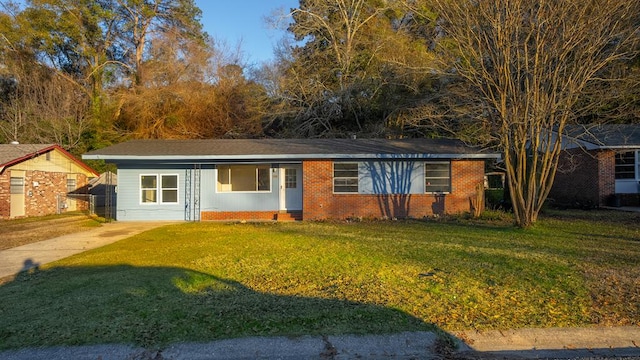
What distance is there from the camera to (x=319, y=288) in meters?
6.80

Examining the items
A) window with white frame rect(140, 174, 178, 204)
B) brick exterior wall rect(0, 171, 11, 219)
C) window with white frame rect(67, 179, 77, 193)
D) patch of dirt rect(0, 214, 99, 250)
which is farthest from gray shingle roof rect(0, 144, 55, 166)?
window with white frame rect(140, 174, 178, 204)

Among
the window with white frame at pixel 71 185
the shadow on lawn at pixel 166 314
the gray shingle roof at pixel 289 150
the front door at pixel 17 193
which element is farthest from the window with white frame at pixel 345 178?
the window with white frame at pixel 71 185

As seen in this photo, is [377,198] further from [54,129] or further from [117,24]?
[117,24]

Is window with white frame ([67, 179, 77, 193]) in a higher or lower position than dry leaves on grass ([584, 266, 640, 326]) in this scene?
higher

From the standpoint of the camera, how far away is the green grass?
5281 millimetres

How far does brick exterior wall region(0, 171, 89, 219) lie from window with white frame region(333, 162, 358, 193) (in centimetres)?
1482

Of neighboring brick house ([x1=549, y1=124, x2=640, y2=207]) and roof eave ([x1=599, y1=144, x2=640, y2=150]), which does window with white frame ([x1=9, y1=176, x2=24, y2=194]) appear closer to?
neighboring brick house ([x1=549, y1=124, x2=640, y2=207])

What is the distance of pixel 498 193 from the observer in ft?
71.7

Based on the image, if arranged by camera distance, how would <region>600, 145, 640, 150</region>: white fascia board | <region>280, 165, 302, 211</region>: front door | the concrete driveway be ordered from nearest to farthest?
the concrete driveway → <region>280, 165, 302, 211</region>: front door → <region>600, 145, 640, 150</region>: white fascia board

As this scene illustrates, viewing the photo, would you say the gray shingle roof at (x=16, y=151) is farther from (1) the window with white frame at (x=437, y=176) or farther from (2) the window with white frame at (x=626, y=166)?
(2) the window with white frame at (x=626, y=166)

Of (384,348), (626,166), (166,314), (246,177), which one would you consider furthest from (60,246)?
(626,166)

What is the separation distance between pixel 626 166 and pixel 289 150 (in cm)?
1598

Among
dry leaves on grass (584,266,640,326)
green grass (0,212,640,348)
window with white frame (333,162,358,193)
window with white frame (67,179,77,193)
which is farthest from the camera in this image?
window with white frame (67,179,77,193)

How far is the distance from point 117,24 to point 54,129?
10.1 m
